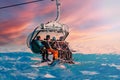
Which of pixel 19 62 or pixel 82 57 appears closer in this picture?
pixel 82 57

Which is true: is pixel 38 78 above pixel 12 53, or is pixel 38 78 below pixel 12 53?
below

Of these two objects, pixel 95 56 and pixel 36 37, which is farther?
pixel 95 56

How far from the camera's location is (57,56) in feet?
19.9

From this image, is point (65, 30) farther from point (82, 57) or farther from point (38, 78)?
point (38, 78)

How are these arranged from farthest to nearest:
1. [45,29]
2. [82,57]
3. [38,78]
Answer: [38,78], [82,57], [45,29]

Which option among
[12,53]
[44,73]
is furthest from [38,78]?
[12,53]

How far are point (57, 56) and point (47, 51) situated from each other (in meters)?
0.20

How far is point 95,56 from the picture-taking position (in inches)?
444

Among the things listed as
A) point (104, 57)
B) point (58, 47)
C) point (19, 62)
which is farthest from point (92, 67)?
point (58, 47)

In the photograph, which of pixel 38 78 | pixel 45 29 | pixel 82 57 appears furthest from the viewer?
pixel 38 78

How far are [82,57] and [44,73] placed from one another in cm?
230

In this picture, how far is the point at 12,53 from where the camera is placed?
11102 mm

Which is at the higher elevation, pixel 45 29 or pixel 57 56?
pixel 45 29

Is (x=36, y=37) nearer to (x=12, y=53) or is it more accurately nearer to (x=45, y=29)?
(x=45, y=29)
